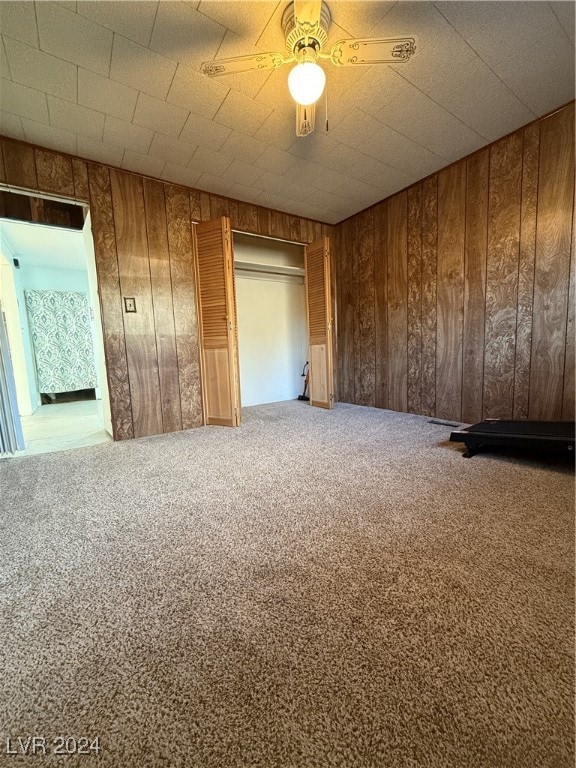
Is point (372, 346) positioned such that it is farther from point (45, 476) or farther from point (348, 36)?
point (45, 476)

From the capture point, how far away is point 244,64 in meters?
1.60

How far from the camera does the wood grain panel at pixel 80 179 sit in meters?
2.70

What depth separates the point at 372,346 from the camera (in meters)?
4.06

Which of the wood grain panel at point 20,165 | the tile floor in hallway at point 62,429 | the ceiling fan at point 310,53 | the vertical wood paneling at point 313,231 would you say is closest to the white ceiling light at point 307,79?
the ceiling fan at point 310,53

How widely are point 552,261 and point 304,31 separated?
2416 mm

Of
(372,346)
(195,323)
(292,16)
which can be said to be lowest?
(372,346)

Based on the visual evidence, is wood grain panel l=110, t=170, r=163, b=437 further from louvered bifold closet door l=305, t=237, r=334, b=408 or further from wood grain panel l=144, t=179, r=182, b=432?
louvered bifold closet door l=305, t=237, r=334, b=408

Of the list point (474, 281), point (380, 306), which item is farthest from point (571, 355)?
point (380, 306)

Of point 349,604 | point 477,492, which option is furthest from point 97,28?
point 477,492

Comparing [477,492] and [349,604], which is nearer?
[349,604]

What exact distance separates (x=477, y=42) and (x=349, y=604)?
299 centimetres

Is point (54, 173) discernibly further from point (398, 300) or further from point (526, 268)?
point (526, 268)

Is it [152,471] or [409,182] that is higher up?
[409,182]

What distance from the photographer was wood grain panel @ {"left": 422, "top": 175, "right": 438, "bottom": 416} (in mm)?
3223
